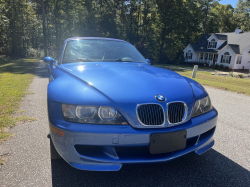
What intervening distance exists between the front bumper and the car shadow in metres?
0.36

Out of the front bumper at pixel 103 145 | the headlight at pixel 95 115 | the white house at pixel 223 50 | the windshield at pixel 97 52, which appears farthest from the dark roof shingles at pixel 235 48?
the headlight at pixel 95 115

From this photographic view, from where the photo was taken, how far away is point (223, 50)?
→ 112 ft

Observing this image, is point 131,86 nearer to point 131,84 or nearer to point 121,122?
point 131,84

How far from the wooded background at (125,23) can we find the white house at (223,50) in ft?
10.1

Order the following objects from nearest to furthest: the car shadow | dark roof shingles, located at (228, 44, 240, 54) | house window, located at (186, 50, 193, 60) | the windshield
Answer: the car shadow < the windshield < dark roof shingles, located at (228, 44, 240, 54) < house window, located at (186, 50, 193, 60)

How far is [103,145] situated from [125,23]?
49182 mm

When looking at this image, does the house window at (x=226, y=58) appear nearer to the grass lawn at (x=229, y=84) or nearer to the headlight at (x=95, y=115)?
the grass lawn at (x=229, y=84)

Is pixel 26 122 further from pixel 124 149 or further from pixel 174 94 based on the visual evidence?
pixel 174 94

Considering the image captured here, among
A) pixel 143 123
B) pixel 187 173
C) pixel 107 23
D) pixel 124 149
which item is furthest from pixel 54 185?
pixel 107 23

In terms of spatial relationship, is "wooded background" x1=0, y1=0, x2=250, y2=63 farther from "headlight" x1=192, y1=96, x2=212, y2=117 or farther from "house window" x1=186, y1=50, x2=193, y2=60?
"headlight" x1=192, y1=96, x2=212, y2=117

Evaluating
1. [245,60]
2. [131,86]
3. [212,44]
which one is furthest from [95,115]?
[212,44]

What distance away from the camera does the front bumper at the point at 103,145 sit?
Result: 1.92m

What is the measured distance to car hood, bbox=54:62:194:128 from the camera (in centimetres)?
204

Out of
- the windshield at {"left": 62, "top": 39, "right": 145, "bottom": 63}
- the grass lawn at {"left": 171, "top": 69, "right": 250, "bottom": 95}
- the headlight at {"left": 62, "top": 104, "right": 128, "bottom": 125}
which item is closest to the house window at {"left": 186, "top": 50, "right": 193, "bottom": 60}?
the grass lawn at {"left": 171, "top": 69, "right": 250, "bottom": 95}
